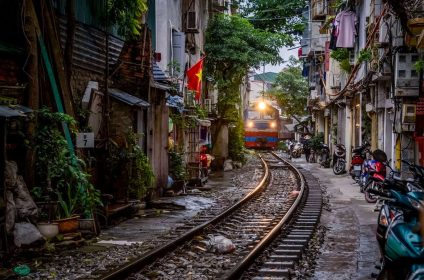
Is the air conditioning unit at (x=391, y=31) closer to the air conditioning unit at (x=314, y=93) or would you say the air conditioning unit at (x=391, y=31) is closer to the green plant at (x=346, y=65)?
the green plant at (x=346, y=65)

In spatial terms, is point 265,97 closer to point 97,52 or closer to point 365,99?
point 365,99

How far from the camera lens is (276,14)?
4878 centimetres

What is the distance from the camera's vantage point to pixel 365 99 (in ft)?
88.3

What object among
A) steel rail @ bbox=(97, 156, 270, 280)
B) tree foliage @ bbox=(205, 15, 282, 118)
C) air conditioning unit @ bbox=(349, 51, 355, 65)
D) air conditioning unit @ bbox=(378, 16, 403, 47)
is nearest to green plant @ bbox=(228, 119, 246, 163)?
tree foliage @ bbox=(205, 15, 282, 118)

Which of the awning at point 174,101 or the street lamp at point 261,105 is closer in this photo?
the awning at point 174,101

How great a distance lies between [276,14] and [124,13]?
34471 millimetres

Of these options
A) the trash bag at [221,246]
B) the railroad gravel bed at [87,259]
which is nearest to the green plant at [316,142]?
the railroad gravel bed at [87,259]

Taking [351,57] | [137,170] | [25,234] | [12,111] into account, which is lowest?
→ [25,234]

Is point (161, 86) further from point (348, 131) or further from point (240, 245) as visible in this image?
point (348, 131)

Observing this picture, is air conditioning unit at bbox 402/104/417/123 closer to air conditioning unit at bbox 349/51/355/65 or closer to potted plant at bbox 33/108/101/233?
potted plant at bbox 33/108/101/233

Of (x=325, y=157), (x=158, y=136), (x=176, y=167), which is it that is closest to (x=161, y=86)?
(x=158, y=136)

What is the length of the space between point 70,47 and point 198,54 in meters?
18.4

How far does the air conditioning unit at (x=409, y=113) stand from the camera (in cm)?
1786

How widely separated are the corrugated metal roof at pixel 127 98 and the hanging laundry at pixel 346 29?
1357 cm
